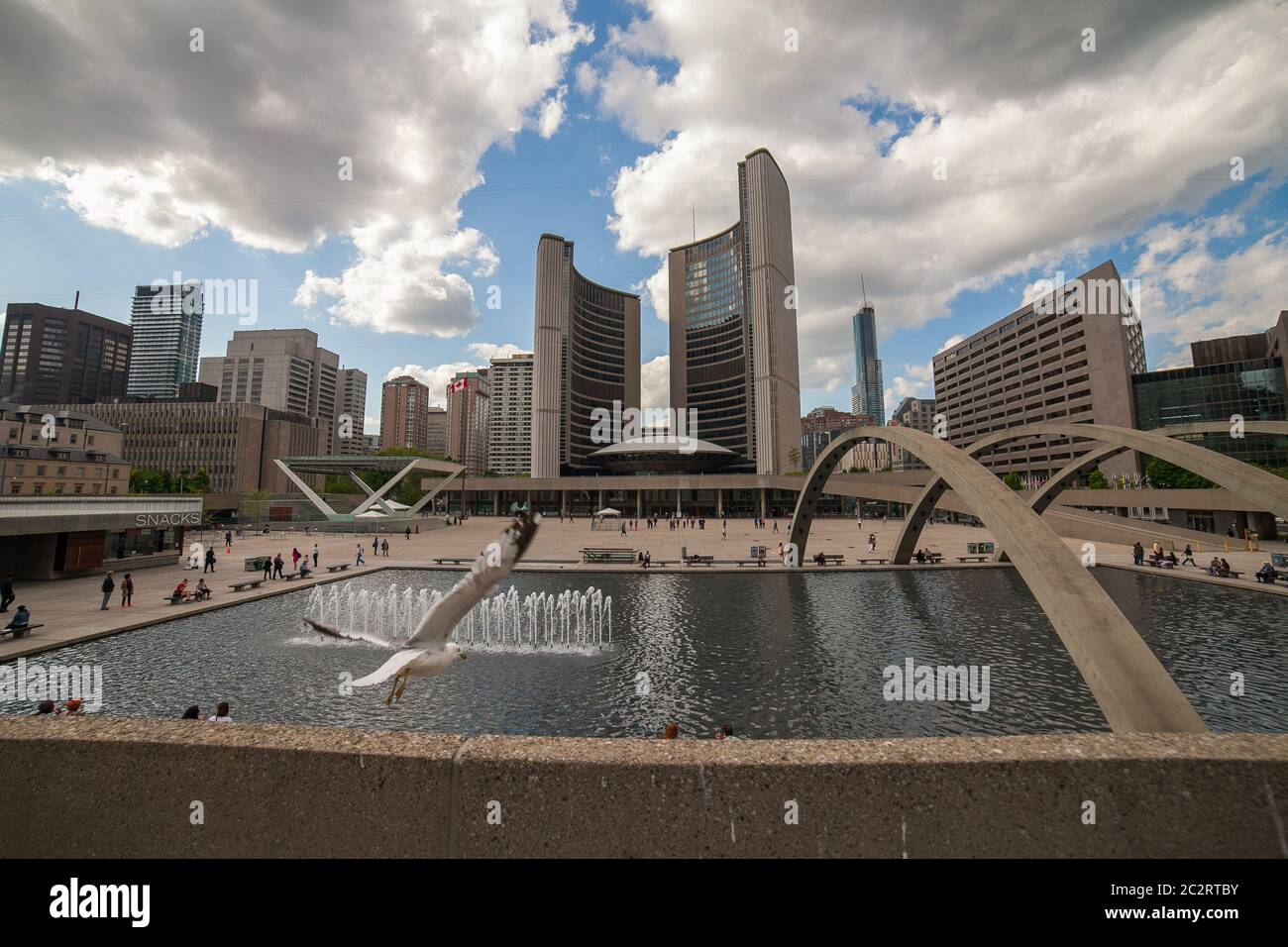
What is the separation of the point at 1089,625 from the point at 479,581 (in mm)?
7925

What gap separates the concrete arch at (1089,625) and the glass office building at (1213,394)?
7960 centimetres

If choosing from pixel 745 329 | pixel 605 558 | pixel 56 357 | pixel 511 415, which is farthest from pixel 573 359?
pixel 56 357

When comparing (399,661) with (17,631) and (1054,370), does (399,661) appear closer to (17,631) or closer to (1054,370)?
(17,631)

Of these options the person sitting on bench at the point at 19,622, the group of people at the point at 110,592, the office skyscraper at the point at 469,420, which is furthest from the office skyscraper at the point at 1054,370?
the office skyscraper at the point at 469,420

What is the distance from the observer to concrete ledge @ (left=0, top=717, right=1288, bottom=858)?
2.67 metres

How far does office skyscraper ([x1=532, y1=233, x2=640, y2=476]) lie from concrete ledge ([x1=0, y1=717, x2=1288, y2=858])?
343 feet

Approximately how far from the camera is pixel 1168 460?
40.5 ft

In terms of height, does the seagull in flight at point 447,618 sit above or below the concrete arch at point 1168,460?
below

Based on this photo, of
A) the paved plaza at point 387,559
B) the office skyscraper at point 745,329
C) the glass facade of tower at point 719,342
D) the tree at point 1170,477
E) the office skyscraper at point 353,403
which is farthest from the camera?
the office skyscraper at point 353,403

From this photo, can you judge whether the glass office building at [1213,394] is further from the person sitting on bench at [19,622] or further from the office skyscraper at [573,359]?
the person sitting on bench at [19,622]

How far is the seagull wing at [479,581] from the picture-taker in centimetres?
419

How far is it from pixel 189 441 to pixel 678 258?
11192cm
